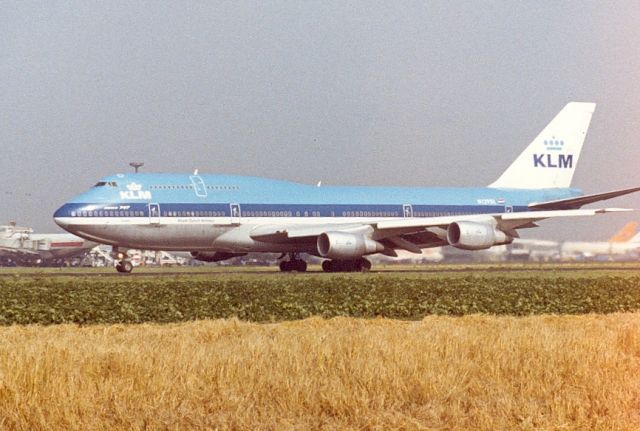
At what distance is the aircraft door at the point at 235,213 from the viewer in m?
44.0

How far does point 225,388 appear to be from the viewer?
528 inches

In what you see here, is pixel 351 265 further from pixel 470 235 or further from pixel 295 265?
pixel 470 235

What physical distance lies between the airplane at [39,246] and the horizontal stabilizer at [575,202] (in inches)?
1789

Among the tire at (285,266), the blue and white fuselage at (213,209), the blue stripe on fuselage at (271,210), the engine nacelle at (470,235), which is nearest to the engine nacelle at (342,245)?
the blue and white fuselage at (213,209)

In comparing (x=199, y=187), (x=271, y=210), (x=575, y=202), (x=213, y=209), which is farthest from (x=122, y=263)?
(x=575, y=202)

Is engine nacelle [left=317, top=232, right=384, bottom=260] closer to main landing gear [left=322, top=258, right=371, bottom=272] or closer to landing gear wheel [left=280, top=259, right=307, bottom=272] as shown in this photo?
main landing gear [left=322, top=258, right=371, bottom=272]

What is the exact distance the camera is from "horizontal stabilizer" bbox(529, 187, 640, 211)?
49.3 meters

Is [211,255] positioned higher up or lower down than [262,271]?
higher up

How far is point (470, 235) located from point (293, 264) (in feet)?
32.0

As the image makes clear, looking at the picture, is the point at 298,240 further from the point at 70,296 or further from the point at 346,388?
the point at 346,388

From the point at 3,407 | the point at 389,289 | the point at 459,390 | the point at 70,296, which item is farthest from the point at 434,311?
the point at 3,407

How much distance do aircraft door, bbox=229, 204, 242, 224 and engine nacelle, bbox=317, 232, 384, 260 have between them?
3785 millimetres

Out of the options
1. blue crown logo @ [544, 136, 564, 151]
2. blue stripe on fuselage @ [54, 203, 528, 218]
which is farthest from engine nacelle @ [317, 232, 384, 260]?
blue crown logo @ [544, 136, 564, 151]

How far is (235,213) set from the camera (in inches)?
1737
